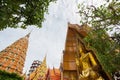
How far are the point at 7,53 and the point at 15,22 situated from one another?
37.7 m

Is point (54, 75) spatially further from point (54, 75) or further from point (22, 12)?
point (22, 12)

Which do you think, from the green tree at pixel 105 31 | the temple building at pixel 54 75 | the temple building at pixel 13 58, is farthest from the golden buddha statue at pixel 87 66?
the temple building at pixel 13 58

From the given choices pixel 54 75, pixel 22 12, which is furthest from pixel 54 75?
pixel 22 12

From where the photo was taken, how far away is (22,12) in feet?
60.6

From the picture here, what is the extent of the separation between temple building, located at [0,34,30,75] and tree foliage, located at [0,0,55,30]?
36.9 meters

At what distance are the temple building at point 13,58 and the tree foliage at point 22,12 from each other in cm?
3692

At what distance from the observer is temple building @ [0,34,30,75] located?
54875mm

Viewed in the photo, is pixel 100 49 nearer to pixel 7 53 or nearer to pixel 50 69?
pixel 50 69

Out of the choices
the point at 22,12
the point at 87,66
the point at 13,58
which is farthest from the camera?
the point at 13,58

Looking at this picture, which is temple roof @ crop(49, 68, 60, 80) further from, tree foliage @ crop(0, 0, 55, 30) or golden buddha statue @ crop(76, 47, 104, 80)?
golden buddha statue @ crop(76, 47, 104, 80)

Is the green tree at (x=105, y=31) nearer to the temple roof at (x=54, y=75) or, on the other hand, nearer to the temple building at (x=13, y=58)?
the temple roof at (x=54, y=75)

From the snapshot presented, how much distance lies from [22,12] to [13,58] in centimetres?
3857

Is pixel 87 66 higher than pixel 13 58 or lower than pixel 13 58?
lower

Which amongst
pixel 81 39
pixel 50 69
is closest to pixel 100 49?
pixel 81 39
